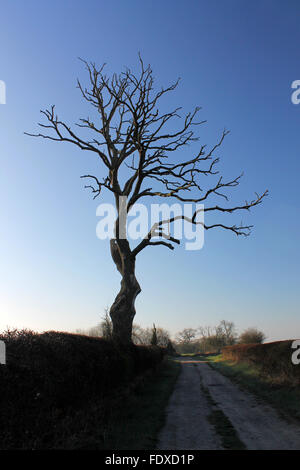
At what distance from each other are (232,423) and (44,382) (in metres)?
5.24

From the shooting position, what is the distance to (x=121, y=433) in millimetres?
7363

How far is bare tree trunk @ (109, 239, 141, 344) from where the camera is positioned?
16703 mm

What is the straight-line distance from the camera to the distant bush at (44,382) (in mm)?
5332

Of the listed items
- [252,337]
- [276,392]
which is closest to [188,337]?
[252,337]

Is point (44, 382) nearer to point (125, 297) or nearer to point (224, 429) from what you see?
point (224, 429)

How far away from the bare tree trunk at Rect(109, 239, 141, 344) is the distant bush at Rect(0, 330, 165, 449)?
21.8 ft

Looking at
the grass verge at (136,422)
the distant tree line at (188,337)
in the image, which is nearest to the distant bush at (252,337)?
the distant tree line at (188,337)

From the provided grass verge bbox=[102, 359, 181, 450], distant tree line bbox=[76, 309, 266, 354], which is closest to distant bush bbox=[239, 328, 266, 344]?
distant tree line bbox=[76, 309, 266, 354]

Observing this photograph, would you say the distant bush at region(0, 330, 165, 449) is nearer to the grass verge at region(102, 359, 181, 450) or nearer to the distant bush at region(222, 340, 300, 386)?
the grass verge at region(102, 359, 181, 450)

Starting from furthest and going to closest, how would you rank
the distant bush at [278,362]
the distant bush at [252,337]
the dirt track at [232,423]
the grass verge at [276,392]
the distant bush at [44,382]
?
the distant bush at [252,337] < the distant bush at [278,362] < the grass verge at [276,392] < the dirt track at [232,423] < the distant bush at [44,382]

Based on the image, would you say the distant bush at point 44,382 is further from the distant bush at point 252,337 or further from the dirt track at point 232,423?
the distant bush at point 252,337

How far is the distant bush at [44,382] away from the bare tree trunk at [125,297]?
6647mm
